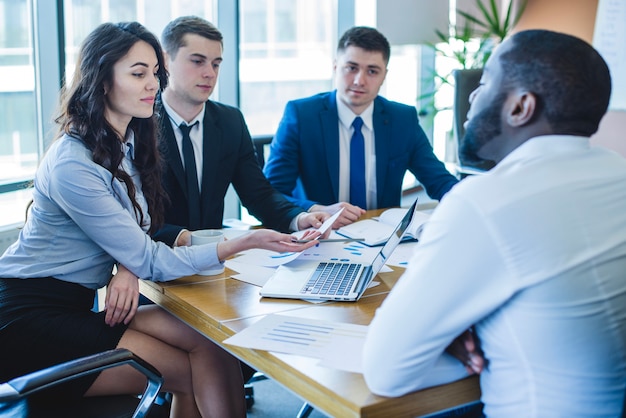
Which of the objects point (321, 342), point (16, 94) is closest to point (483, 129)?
point (321, 342)

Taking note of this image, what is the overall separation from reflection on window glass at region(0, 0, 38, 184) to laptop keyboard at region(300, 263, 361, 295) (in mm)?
2303

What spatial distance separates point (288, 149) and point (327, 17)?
2.88 m

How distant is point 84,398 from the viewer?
1870mm

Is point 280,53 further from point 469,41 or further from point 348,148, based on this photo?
point 348,148

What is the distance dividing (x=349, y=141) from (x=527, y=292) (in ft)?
6.65

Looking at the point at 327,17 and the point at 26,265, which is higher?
the point at 327,17

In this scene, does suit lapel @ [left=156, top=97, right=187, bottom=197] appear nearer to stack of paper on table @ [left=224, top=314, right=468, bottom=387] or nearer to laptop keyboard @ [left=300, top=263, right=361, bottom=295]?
laptop keyboard @ [left=300, top=263, right=361, bottom=295]

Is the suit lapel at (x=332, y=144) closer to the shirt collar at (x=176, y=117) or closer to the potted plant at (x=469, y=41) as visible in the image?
the shirt collar at (x=176, y=117)

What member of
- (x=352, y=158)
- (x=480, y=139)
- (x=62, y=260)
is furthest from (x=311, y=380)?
(x=352, y=158)

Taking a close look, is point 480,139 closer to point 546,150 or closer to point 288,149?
point 546,150

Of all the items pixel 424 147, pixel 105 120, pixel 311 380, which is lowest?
pixel 311 380

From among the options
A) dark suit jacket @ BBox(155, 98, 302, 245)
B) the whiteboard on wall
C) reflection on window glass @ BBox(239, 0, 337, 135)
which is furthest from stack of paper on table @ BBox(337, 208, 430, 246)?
the whiteboard on wall

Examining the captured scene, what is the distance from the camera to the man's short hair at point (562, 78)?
136 centimetres

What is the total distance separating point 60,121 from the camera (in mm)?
2125
